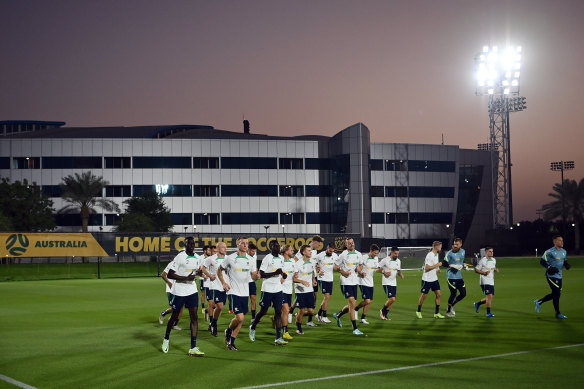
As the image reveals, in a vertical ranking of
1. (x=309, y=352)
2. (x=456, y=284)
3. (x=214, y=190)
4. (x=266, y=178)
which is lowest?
(x=309, y=352)

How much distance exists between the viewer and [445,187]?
103 metres

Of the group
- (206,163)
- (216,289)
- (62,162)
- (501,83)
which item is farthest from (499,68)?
(216,289)

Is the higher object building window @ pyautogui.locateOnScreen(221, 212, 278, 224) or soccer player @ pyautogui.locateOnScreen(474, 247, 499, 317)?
building window @ pyautogui.locateOnScreen(221, 212, 278, 224)

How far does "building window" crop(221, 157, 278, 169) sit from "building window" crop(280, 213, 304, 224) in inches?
278

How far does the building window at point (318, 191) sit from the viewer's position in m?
97.2

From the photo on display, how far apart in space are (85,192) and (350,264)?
72.3m

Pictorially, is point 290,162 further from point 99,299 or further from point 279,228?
point 99,299

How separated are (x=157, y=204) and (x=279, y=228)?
58.9 feet

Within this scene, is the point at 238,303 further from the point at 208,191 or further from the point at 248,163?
the point at 248,163

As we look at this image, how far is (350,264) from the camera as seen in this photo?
18.1 metres

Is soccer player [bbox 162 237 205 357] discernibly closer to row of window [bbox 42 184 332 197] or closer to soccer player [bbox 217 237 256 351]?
soccer player [bbox 217 237 256 351]

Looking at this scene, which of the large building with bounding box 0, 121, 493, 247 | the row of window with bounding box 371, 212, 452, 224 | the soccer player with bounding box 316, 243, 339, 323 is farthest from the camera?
the row of window with bounding box 371, 212, 452, 224

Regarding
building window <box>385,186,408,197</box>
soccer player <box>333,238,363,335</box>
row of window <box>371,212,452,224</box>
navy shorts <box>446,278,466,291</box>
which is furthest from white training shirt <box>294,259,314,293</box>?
building window <box>385,186,408,197</box>

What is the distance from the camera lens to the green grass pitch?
11.2m
